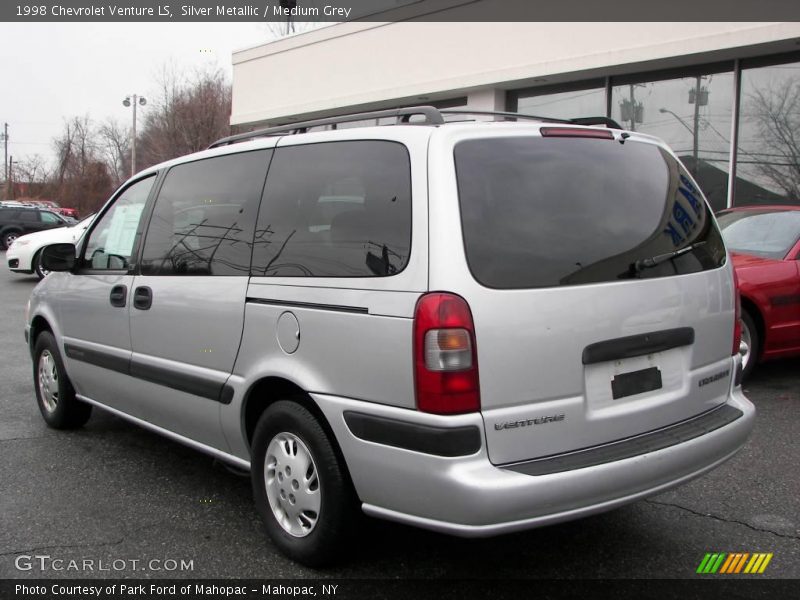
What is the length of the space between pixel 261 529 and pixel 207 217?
1.57 m

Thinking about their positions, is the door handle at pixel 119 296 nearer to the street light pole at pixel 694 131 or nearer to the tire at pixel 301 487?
the tire at pixel 301 487

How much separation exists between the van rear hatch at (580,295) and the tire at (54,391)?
3523mm

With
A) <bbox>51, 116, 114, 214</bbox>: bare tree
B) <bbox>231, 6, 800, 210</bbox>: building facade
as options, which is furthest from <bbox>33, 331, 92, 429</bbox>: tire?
<bbox>51, 116, 114, 214</bbox>: bare tree

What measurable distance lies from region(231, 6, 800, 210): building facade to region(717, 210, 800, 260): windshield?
4.86 meters

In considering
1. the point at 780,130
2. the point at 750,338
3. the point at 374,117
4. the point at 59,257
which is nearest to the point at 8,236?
the point at 59,257

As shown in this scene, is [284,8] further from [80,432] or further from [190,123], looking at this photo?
[80,432]

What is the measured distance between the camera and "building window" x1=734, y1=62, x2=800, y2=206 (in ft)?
36.5

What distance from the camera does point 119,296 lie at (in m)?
4.23

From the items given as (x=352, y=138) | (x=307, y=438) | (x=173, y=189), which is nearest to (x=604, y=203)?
(x=352, y=138)

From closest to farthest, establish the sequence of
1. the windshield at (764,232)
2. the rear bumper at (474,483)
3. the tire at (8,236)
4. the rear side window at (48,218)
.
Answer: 1. the rear bumper at (474,483)
2. the windshield at (764,232)
3. the tire at (8,236)
4. the rear side window at (48,218)

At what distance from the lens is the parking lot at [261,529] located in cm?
315

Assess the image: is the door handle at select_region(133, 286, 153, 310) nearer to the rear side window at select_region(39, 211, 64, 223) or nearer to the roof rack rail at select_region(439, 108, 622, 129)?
the roof rack rail at select_region(439, 108, 622, 129)

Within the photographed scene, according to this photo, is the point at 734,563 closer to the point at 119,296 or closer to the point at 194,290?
the point at 194,290

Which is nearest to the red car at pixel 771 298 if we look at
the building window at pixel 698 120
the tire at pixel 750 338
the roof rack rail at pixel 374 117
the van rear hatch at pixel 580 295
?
the tire at pixel 750 338
